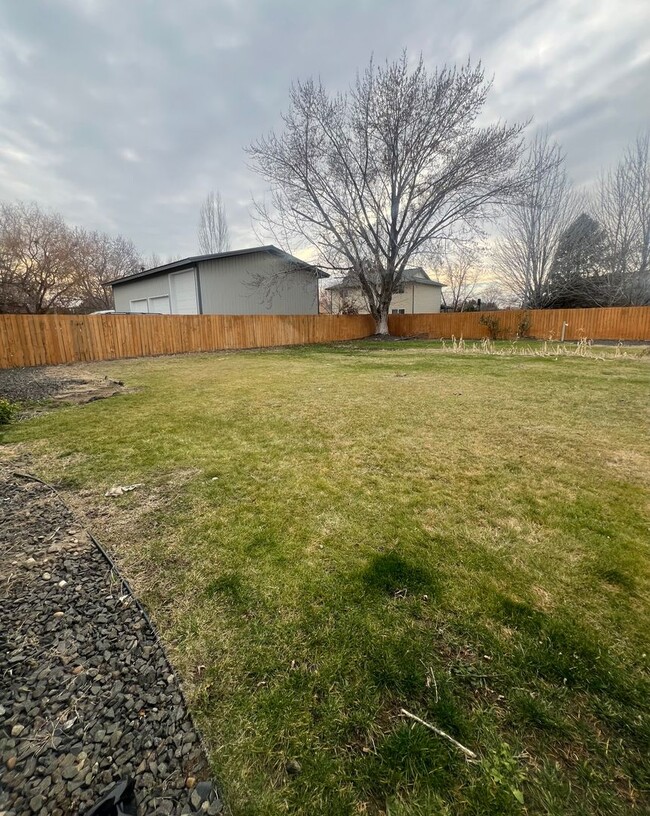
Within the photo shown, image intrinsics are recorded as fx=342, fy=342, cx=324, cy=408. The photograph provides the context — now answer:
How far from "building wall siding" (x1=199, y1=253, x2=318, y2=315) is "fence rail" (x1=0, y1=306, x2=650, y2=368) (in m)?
1.93

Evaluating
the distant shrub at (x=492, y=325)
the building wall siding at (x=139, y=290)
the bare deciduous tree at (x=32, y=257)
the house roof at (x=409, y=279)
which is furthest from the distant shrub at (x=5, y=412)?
the bare deciduous tree at (x=32, y=257)

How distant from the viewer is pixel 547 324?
16594mm

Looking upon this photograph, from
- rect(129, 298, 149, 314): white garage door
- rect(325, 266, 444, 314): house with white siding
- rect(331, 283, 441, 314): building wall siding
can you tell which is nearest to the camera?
rect(129, 298, 149, 314): white garage door

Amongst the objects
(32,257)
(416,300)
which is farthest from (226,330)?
(416,300)

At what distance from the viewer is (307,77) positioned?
1374 cm

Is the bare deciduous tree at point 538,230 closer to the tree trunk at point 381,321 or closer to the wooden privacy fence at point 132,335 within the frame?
the tree trunk at point 381,321

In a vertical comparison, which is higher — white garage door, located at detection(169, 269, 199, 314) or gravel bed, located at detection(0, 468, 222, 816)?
white garage door, located at detection(169, 269, 199, 314)

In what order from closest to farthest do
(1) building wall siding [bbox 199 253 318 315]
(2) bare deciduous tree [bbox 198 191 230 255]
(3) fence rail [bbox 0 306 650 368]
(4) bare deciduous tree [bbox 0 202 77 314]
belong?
(3) fence rail [bbox 0 306 650 368]
(1) building wall siding [bbox 199 253 318 315]
(4) bare deciduous tree [bbox 0 202 77 314]
(2) bare deciduous tree [bbox 198 191 230 255]

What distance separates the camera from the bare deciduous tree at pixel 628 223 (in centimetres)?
1661

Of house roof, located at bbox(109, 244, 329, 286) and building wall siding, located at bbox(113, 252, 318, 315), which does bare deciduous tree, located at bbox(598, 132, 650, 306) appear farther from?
building wall siding, located at bbox(113, 252, 318, 315)

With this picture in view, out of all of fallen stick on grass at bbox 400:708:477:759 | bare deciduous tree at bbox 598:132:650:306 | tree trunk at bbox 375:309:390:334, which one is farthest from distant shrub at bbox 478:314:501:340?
fallen stick on grass at bbox 400:708:477:759

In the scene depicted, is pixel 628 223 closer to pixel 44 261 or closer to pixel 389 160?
pixel 389 160

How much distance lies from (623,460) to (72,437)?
5.33 m

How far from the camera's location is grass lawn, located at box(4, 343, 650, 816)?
0.93 meters
